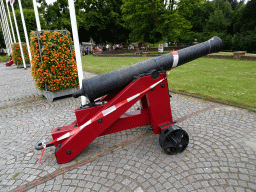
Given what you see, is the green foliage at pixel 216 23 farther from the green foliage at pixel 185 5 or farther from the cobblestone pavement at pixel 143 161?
the cobblestone pavement at pixel 143 161

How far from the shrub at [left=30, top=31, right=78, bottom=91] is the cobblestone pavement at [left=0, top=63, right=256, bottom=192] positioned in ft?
7.29

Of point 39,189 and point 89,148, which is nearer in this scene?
point 39,189

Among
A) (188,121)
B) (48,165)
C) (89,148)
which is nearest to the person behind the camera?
(48,165)

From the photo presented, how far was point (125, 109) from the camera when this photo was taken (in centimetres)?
337

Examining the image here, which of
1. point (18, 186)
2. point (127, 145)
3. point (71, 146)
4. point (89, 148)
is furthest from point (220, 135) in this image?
point (18, 186)

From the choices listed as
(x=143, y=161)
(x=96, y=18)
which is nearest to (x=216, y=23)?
(x=96, y=18)

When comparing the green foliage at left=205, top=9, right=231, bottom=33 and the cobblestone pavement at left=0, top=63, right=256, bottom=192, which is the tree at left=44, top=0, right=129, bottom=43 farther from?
the cobblestone pavement at left=0, top=63, right=256, bottom=192

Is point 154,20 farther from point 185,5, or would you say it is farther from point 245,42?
point 245,42

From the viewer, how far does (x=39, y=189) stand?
293cm

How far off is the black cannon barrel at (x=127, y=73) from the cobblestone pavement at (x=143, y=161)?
1.30 metres

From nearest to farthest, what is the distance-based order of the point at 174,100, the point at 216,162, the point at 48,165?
the point at 216,162
the point at 48,165
the point at 174,100

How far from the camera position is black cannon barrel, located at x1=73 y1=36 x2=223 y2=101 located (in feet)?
11.0

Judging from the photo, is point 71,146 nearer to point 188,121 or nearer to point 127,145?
point 127,145

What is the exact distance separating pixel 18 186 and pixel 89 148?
139cm
